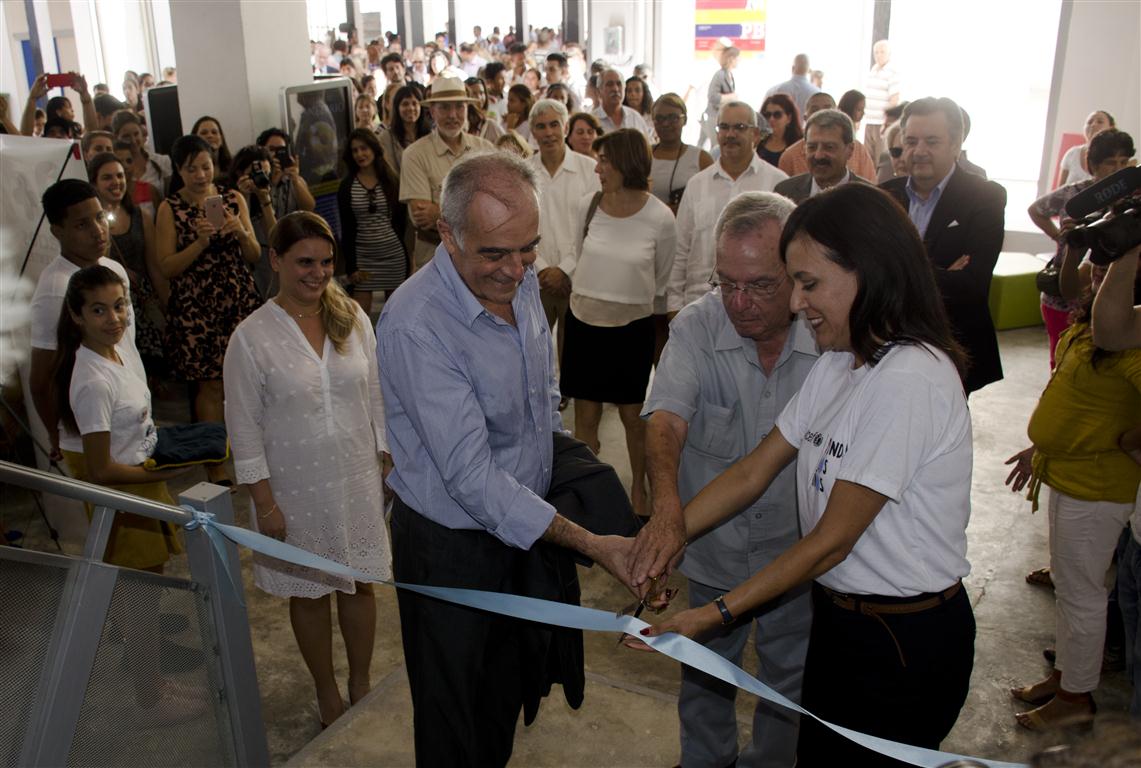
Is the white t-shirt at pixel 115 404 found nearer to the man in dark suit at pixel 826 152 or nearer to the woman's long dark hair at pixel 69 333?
the woman's long dark hair at pixel 69 333

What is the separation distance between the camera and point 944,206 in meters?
4.08

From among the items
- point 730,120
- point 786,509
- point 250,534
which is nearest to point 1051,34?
point 730,120

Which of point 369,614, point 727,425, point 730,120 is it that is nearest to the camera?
point 727,425

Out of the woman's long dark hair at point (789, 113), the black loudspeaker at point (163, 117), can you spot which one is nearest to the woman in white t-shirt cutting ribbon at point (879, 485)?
the woman's long dark hair at point (789, 113)

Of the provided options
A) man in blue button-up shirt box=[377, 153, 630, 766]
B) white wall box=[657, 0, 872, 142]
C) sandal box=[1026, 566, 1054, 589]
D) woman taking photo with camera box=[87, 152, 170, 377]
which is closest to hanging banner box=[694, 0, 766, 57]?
white wall box=[657, 0, 872, 142]

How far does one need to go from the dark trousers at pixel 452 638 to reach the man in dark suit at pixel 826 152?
120 inches

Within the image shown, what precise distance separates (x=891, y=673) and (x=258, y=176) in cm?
511

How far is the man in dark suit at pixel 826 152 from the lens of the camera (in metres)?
4.75

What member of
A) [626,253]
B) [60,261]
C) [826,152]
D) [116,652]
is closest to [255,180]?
[60,261]

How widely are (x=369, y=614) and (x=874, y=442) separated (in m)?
2.18

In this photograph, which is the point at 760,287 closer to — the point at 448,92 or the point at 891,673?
the point at 891,673

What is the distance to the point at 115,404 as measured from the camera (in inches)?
137

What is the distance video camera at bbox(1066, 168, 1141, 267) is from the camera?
9.28 feet

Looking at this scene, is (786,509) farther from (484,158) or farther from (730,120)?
(730,120)
